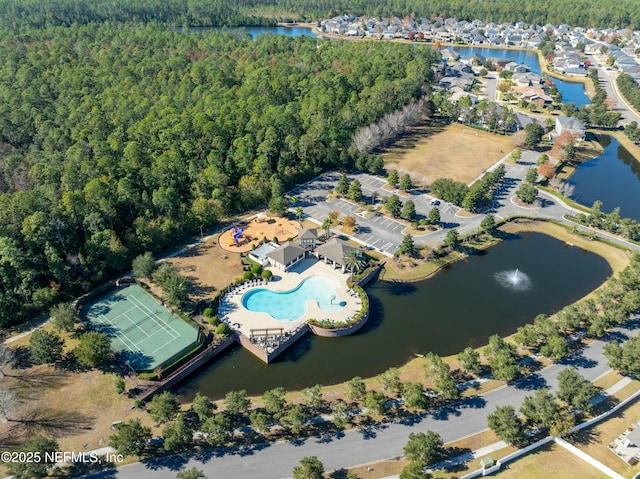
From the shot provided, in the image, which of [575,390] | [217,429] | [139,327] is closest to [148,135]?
[139,327]

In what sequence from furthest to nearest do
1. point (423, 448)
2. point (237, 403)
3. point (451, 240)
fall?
1. point (451, 240)
2. point (237, 403)
3. point (423, 448)

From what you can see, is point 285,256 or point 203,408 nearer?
point 203,408

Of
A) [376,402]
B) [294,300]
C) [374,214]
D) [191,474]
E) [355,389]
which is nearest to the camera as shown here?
[191,474]

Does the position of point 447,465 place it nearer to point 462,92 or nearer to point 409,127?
point 409,127

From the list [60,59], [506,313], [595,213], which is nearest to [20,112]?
[60,59]

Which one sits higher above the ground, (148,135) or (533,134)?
(148,135)

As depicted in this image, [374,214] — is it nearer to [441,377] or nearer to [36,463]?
[441,377]

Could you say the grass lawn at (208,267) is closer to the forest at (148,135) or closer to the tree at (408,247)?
the forest at (148,135)

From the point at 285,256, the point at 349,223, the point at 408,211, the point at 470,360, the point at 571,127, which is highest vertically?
the point at 571,127
